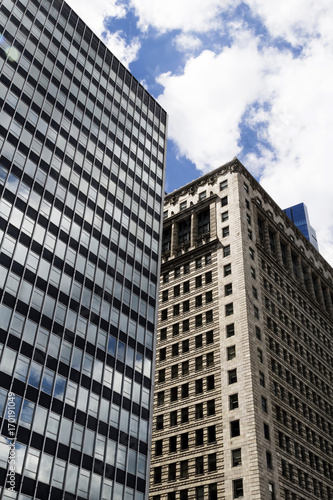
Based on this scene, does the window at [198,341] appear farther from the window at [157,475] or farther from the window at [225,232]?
the window at [225,232]

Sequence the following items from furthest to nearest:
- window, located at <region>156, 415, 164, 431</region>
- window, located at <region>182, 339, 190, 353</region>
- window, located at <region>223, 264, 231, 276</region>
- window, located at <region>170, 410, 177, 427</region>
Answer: window, located at <region>223, 264, 231, 276</region> < window, located at <region>182, 339, 190, 353</region> < window, located at <region>156, 415, 164, 431</region> < window, located at <region>170, 410, 177, 427</region>

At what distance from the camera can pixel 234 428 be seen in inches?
2739

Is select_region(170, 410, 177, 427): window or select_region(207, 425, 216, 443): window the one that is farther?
select_region(170, 410, 177, 427): window

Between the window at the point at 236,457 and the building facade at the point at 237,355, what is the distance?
145 mm

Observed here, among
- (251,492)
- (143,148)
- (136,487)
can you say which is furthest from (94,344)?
(143,148)

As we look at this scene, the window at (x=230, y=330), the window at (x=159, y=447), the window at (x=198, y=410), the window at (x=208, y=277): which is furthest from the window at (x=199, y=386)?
the window at (x=208, y=277)

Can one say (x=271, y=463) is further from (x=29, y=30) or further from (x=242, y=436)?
(x=29, y=30)

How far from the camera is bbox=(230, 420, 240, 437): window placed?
226 ft

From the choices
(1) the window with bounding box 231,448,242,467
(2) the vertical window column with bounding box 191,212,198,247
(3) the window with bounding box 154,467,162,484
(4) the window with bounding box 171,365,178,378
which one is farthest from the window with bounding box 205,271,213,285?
(3) the window with bounding box 154,467,162,484

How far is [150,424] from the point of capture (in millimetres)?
60844

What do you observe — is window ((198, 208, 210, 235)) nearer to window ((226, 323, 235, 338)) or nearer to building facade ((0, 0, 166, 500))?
building facade ((0, 0, 166, 500))

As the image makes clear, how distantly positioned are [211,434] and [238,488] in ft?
26.7

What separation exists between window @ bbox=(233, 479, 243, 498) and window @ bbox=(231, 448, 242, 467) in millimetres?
1898

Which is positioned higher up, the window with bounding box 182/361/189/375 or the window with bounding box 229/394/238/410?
the window with bounding box 182/361/189/375
